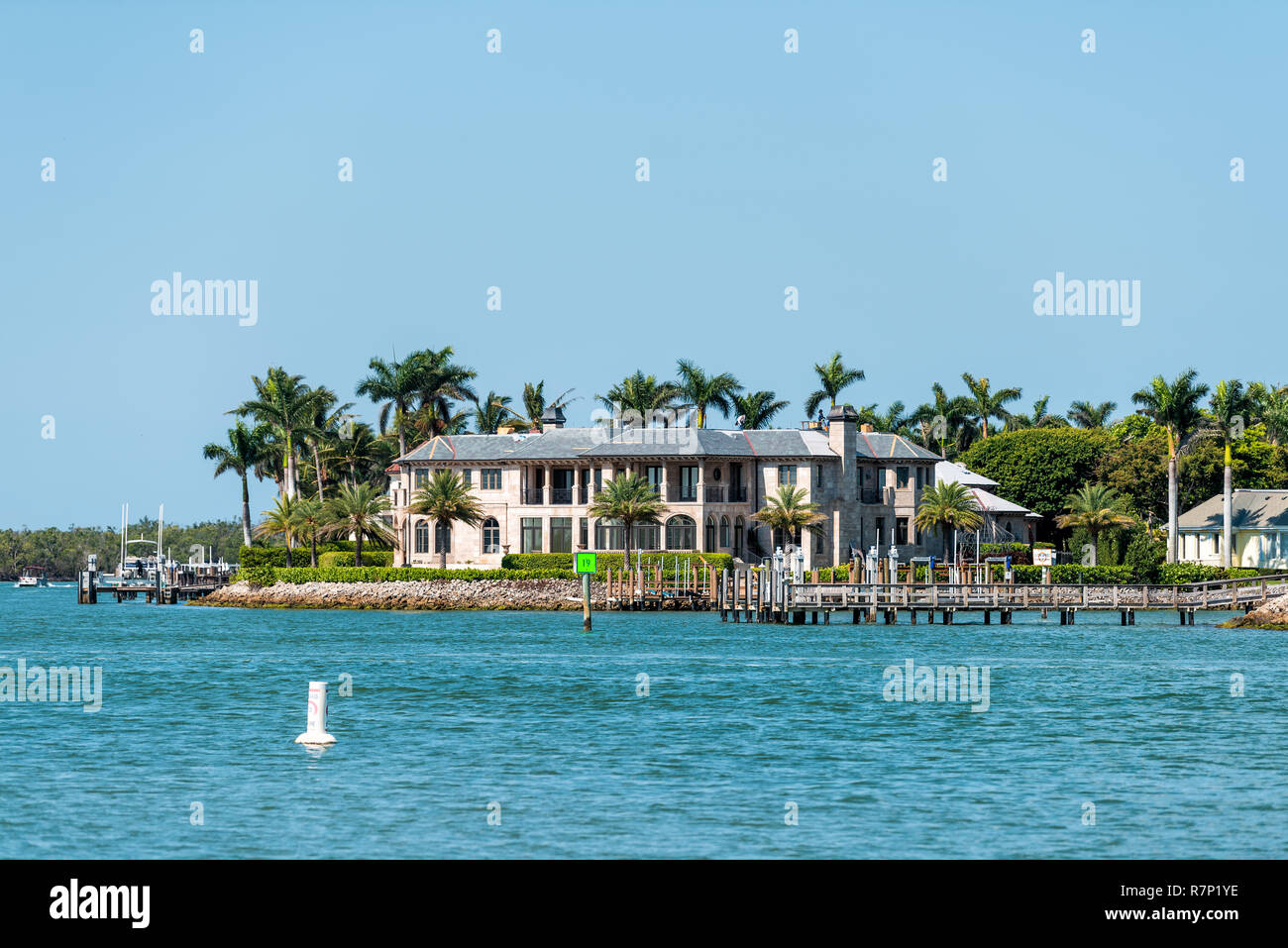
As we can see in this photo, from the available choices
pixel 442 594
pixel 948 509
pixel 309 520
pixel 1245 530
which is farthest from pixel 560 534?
pixel 1245 530

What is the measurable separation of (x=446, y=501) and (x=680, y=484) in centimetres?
1326

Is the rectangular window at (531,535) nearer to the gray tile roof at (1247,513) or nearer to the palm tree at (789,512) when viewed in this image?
the palm tree at (789,512)

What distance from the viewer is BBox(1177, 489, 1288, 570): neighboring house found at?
102m

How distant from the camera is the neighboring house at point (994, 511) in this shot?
102m

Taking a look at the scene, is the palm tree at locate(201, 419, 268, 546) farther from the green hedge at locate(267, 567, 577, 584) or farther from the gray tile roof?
the gray tile roof

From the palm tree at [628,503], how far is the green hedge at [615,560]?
1137 mm

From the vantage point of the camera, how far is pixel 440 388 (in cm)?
10931

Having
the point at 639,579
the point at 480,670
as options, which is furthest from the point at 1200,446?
the point at 480,670

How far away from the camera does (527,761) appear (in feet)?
91.0

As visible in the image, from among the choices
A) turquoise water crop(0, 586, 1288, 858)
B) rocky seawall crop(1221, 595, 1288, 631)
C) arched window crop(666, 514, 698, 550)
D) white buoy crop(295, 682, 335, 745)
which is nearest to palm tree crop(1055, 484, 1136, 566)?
arched window crop(666, 514, 698, 550)

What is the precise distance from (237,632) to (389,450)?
47.1 metres

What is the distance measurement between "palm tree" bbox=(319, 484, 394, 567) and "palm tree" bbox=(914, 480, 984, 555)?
3193 centimetres
